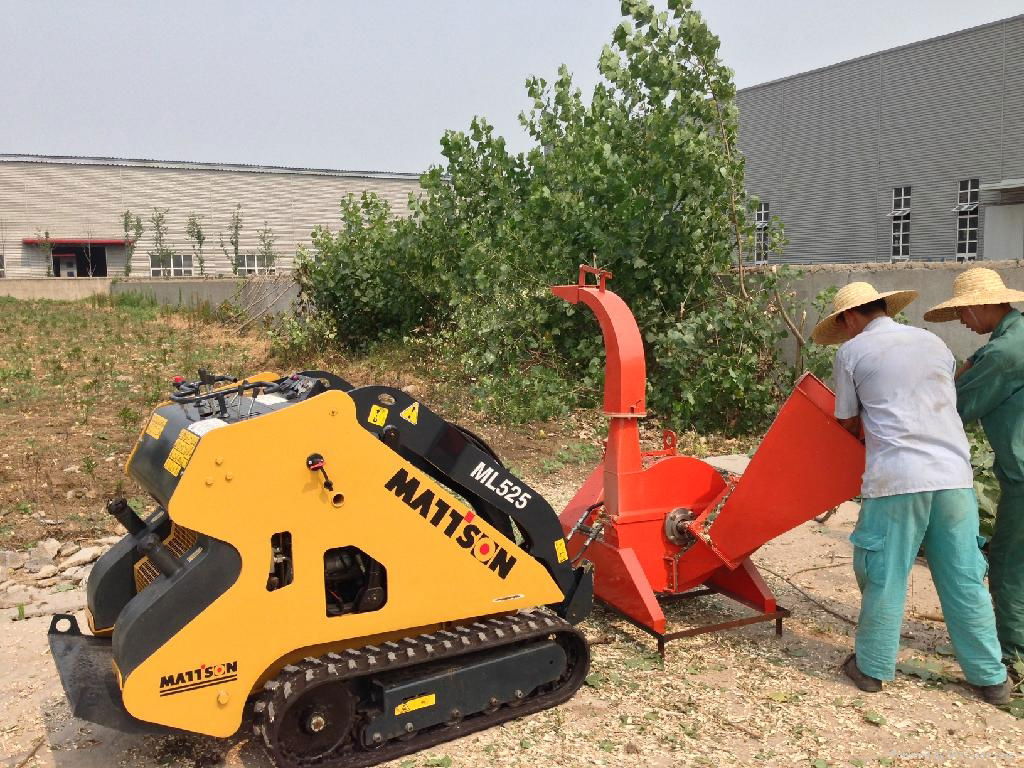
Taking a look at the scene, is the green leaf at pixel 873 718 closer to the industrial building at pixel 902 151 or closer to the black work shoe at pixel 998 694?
the black work shoe at pixel 998 694

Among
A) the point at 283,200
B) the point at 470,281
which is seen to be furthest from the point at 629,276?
the point at 283,200

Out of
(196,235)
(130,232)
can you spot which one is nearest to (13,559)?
(196,235)

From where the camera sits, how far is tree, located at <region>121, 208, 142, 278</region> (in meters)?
45.2

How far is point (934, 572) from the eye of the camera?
3990 millimetres

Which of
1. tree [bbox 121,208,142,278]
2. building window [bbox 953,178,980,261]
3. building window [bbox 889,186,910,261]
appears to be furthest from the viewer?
tree [bbox 121,208,142,278]

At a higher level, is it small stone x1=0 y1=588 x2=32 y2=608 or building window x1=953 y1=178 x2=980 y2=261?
building window x1=953 y1=178 x2=980 y2=261

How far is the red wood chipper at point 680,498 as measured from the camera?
13.9ft

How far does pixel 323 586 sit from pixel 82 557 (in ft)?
11.1

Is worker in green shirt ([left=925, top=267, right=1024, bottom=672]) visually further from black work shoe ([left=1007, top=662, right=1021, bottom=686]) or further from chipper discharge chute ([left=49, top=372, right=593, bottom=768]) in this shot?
chipper discharge chute ([left=49, top=372, right=593, bottom=768])

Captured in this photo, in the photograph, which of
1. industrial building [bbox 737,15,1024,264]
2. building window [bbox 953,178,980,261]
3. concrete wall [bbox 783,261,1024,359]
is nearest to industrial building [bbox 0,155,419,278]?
industrial building [bbox 737,15,1024,264]

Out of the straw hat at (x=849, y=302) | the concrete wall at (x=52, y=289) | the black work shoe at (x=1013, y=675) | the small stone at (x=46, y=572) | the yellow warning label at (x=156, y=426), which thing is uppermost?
the concrete wall at (x=52, y=289)

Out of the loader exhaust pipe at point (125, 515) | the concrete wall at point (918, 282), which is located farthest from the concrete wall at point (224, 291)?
the loader exhaust pipe at point (125, 515)

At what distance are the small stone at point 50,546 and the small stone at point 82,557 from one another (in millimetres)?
141

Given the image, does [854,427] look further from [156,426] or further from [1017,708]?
[156,426]
